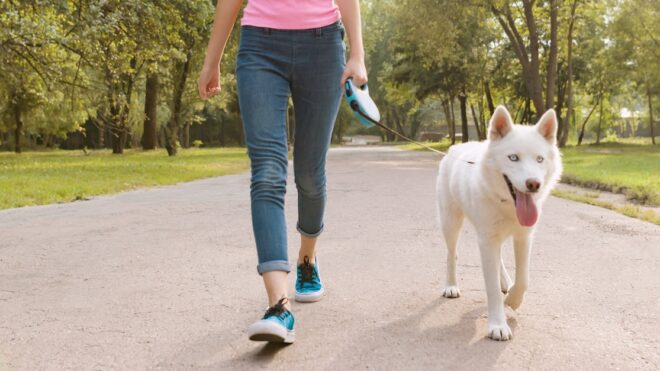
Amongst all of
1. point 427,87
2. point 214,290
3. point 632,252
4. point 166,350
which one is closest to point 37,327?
point 166,350

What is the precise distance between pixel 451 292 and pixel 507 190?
99cm

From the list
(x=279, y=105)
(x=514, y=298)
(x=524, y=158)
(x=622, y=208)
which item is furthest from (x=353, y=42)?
(x=622, y=208)

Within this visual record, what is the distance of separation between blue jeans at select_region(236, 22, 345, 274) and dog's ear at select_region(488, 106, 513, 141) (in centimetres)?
84

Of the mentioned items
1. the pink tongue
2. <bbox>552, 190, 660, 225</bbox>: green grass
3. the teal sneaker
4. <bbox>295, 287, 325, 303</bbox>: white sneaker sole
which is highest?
the pink tongue

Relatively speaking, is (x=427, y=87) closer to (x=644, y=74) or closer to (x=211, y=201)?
(x=644, y=74)

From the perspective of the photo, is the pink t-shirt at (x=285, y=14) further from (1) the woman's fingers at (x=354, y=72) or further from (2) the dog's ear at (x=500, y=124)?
(2) the dog's ear at (x=500, y=124)

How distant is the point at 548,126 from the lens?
348 cm

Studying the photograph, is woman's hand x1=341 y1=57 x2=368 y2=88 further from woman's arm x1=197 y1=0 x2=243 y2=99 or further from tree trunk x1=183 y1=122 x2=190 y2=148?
tree trunk x1=183 y1=122 x2=190 y2=148

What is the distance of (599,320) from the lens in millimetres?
3676

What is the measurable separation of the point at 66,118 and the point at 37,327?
40884 mm

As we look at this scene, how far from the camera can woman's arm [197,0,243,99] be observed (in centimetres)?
354

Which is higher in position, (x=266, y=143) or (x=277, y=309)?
(x=266, y=143)

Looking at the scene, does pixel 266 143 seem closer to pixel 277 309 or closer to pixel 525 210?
pixel 277 309

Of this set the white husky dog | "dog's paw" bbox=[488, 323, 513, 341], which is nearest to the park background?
the white husky dog
